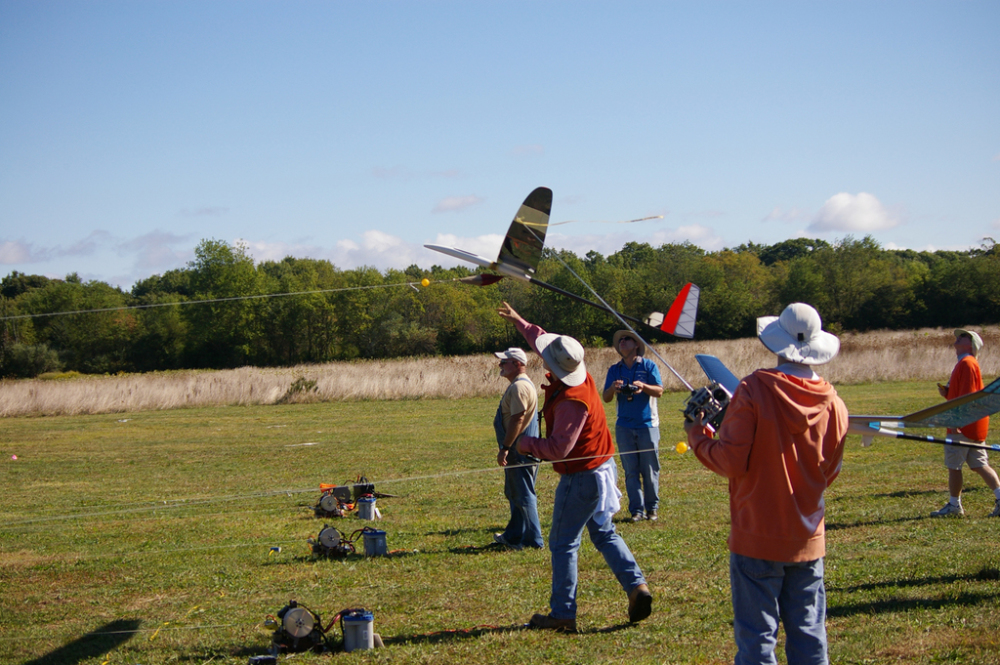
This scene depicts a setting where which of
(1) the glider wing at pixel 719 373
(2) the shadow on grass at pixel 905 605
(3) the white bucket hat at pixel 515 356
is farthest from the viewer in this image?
(3) the white bucket hat at pixel 515 356

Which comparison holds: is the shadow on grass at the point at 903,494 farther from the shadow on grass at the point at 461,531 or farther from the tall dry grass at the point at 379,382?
the tall dry grass at the point at 379,382

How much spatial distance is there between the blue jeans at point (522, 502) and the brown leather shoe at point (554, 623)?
192cm

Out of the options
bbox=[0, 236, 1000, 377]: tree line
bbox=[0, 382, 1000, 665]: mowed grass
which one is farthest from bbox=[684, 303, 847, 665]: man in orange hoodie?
bbox=[0, 236, 1000, 377]: tree line

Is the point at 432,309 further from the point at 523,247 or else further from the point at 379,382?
the point at 523,247

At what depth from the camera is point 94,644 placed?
5.21 meters

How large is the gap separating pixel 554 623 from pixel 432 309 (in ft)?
149

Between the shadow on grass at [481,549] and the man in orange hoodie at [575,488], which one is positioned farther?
the shadow on grass at [481,549]

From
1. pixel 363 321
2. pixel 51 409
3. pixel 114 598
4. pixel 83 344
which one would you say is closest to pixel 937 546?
pixel 114 598

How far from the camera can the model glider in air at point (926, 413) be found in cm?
393

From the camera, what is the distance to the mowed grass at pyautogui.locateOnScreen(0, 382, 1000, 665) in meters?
4.84

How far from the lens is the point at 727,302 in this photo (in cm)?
4038

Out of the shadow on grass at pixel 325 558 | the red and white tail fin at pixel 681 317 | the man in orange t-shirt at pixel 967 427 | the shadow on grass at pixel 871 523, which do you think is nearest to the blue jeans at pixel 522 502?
the shadow on grass at pixel 325 558

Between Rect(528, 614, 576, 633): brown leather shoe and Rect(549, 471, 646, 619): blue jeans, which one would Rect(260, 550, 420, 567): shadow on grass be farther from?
Rect(549, 471, 646, 619): blue jeans

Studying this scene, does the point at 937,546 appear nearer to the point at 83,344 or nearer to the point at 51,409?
the point at 51,409
